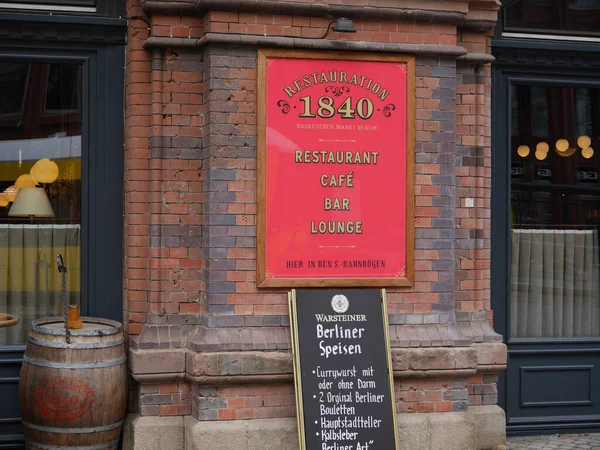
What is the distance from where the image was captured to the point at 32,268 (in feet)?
23.6

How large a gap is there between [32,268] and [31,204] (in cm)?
49

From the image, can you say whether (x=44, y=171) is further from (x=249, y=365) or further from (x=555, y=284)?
(x=555, y=284)

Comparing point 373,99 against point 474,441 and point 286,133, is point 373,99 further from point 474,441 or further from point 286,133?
point 474,441

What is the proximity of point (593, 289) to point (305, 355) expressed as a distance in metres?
3.06

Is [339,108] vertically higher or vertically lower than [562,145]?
higher

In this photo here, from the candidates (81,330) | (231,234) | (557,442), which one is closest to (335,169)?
(231,234)

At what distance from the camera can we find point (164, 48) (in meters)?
6.75

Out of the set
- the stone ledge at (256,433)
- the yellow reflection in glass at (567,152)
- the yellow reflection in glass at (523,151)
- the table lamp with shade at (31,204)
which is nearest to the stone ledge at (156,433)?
the stone ledge at (256,433)

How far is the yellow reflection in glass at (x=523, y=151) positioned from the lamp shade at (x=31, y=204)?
383 cm

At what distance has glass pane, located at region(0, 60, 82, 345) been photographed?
7.09 meters

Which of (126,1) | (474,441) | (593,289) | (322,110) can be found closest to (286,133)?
(322,110)

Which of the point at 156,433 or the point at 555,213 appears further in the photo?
the point at 555,213

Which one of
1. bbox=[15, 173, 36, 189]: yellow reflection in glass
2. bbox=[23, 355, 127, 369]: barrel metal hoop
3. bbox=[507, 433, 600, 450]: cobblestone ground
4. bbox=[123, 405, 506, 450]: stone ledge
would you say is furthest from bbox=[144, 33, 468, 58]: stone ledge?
bbox=[507, 433, 600, 450]: cobblestone ground

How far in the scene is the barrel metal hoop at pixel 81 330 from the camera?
630 centimetres
